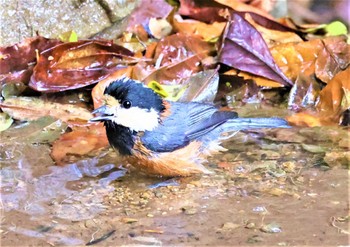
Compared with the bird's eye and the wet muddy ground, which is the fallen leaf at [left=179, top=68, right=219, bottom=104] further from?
the bird's eye

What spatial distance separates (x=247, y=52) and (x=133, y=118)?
1.62 meters

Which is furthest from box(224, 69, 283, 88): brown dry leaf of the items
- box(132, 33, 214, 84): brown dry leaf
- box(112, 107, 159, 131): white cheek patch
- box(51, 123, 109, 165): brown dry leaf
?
box(112, 107, 159, 131): white cheek patch

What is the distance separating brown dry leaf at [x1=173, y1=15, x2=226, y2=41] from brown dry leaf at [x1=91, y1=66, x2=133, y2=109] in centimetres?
88

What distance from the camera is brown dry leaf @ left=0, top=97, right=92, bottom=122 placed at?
175 inches

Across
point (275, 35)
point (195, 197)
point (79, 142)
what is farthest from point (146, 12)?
point (195, 197)

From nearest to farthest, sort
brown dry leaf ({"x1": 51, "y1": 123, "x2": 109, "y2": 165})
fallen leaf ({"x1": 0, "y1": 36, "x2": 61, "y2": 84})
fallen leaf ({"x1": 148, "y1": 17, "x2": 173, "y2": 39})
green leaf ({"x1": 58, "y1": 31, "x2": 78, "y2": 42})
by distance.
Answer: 1. brown dry leaf ({"x1": 51, "y1": 123, "x2": 109, "y2": 165})
2. fallen leaf ({"x1": 0, "y1": 36, "x2": 61, "y2": 84})
3. green leaf ({"x1": 58, "y1": 31, "x2": 78, "y2": 42})
4. fallen leaf ({"x1": 148, "y1": 17, "x2": 173, "y2": 39})

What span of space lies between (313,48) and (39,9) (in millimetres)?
2160

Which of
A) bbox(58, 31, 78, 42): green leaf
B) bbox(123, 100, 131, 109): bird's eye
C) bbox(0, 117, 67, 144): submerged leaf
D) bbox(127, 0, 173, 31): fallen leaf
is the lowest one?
bbox(0, 117, 67, 144): submerged leaf

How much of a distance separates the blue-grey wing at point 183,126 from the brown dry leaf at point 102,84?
91 cm

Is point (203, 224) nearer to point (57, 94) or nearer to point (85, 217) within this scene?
point (85, 217)

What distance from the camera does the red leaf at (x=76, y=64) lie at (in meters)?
4.66

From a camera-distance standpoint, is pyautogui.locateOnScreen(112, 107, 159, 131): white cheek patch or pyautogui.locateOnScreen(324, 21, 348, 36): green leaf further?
pyautogui.locateOnScreen(324, 21, 348, 36): green leaf

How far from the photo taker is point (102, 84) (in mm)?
4742

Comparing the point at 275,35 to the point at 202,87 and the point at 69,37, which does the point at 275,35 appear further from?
the point at 69,37
